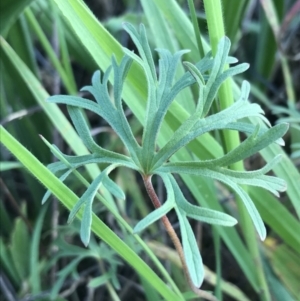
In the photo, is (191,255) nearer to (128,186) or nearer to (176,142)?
(176,142)

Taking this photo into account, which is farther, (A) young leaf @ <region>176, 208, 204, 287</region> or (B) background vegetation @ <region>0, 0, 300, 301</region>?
(B) background vegetation @ <region>0, 0, 300, 301</region>

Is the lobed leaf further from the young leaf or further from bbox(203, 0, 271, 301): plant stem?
bbox(203, 0, 271, 301): plant stem

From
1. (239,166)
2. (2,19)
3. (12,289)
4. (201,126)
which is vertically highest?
(2,19)

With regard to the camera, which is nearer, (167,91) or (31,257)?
(167,91)

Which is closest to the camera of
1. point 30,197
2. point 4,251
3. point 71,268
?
point 71,268

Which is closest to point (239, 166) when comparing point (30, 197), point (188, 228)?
point (188, 228)

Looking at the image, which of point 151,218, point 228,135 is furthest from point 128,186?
point 151,218

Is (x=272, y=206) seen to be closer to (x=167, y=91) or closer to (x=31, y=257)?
(x=167, y=91)

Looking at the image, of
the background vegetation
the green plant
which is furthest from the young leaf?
the background vegetation

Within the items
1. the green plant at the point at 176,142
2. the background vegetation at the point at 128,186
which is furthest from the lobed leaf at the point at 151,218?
the background vegetation at the point at 128,186
